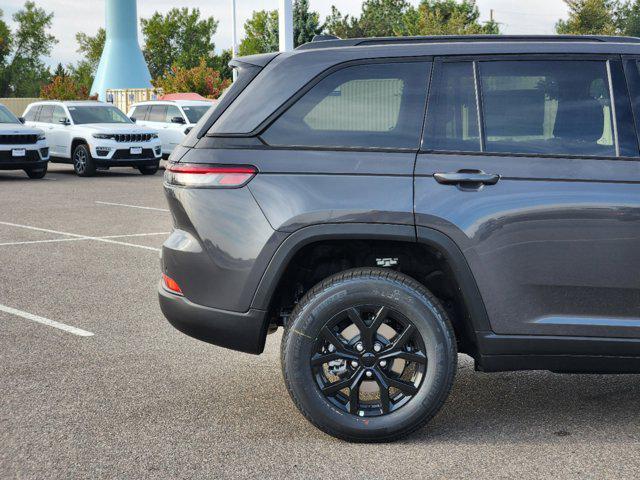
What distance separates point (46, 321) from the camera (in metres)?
6.91

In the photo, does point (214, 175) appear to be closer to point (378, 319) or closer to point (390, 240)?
point (390, 240)

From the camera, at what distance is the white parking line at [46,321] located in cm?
657

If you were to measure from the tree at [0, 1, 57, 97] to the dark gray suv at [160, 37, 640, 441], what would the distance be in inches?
3404

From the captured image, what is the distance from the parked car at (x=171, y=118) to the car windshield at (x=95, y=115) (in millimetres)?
1317

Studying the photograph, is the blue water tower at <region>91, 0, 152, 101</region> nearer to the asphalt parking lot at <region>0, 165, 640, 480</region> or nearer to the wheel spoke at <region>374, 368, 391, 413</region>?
the asphalt parking lot at <region>0, 165, 640, 480</region>

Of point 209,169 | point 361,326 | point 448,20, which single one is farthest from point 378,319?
point 448,20

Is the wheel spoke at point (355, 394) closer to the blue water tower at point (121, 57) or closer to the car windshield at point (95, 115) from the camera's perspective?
the car windshield at point (95, 115)

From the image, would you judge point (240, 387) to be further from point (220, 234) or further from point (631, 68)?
point (631, 68)

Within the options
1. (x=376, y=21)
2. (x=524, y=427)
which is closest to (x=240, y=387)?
(x=524, y=427)

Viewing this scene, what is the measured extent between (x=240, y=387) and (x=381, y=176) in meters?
1.65

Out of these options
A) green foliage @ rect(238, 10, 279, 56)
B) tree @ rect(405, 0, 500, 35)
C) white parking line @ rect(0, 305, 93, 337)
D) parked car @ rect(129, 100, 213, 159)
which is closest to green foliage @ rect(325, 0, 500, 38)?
tree @ rect(405, 0, 500, 35)

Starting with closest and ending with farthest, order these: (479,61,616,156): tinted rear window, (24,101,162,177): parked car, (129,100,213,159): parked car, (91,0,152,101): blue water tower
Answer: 1. (479,61,616,156): tinted rear window
2. (24,101,162,177): parked car
3. (129,100,213,159): parked car
4. (91,0,152,101): blue water tower

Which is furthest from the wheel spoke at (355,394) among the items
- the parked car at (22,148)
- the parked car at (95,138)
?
the parked car at (95,138)

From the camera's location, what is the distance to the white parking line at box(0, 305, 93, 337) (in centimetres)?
657
